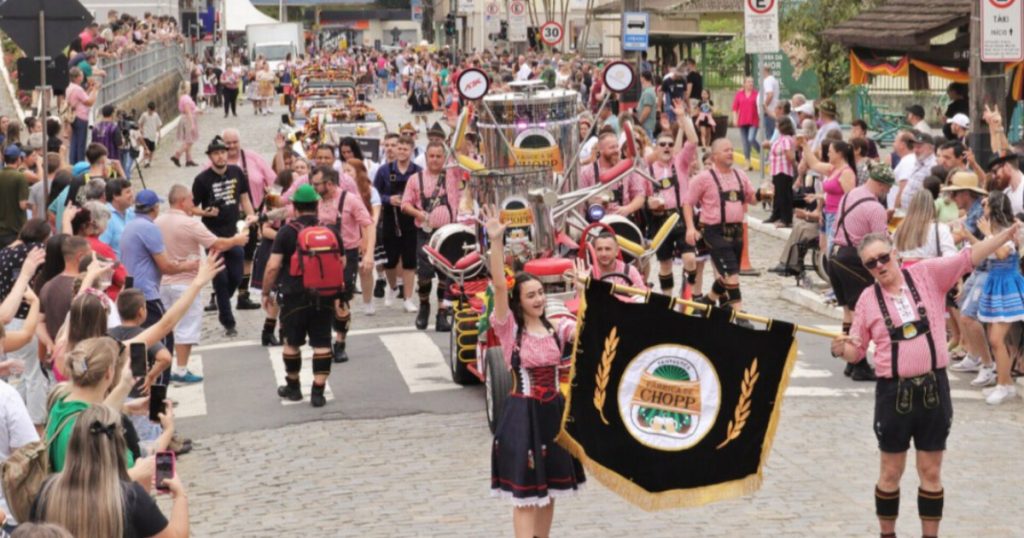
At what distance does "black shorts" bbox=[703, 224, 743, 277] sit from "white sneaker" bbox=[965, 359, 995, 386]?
8.87 ft

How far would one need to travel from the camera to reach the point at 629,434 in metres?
8.95

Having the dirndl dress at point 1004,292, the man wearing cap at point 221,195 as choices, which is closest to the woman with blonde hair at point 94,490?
the dirndl dress at point 1004,292

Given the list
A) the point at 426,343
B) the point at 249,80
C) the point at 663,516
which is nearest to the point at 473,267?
the point at 426,343

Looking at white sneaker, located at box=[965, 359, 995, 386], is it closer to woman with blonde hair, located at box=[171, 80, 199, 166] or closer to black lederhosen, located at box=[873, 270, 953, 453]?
black lederhosen, located at box=[873, 270, 953, 453]

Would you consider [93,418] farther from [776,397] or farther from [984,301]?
[984,301]

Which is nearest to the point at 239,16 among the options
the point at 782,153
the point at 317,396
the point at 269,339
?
the point at 782,153

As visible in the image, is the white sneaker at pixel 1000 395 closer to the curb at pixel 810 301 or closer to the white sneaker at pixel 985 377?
the white sneaker at pixel 985 377

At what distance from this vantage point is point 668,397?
8922 millimetres

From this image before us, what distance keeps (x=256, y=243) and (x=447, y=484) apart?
307 inches

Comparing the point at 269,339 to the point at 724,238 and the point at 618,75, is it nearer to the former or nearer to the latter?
the point at 618,75

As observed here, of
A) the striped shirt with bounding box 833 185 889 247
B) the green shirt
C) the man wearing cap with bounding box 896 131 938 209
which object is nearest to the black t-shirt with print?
the striped shirt with bounding box 833 185 889 247

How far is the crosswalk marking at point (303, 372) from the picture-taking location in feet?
46.0

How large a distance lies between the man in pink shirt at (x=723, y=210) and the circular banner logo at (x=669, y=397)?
695cm

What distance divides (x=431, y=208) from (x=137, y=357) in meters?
7.62
